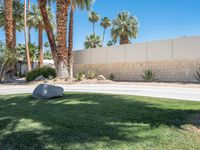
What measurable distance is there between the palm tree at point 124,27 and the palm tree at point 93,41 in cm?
1600

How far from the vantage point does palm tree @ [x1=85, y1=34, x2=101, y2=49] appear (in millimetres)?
65606

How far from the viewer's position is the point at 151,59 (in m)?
26.4

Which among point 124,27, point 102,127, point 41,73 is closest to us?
point 102,127

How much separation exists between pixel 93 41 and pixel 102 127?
5960 centimetres

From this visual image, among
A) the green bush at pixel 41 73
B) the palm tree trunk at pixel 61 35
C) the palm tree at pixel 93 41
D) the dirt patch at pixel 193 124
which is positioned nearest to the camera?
the dirt patch at pixel 193 124

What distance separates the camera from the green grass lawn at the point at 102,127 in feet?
18.9

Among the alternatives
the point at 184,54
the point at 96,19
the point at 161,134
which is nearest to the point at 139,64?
the point at 184,54

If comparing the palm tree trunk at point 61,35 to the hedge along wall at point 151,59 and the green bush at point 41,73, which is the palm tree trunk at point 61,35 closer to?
the green bush at point 41,73

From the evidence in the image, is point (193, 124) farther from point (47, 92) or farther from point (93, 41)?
point (93, 41)

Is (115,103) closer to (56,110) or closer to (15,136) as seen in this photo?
(56,110)

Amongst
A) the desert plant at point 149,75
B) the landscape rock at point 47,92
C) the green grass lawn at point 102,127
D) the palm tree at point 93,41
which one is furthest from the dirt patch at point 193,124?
the palm tree at point 93,41

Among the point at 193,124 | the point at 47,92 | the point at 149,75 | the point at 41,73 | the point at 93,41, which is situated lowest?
the point at 193,124

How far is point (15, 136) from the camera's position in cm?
635

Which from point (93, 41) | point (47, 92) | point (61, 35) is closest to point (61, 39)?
point (61, 35)
